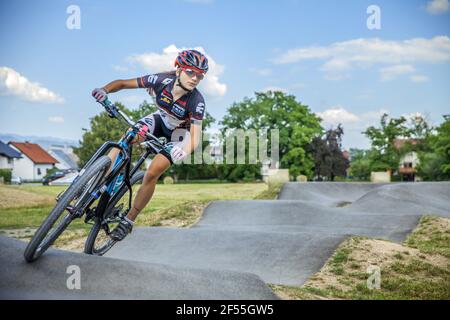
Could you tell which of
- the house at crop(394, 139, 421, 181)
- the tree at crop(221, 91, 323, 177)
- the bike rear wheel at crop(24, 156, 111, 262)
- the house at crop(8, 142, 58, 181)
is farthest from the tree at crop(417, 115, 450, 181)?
the bike rear wheel at crop(24, 156, 111, 262)

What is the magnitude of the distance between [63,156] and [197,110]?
31.0m

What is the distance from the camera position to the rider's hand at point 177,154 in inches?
232

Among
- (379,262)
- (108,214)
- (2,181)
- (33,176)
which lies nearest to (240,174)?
(33,176)

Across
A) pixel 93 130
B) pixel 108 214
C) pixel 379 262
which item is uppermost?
pixel 93 130

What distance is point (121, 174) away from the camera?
6.15m

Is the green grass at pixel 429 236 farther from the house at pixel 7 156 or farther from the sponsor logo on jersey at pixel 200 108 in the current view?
the house at pixel 7 156

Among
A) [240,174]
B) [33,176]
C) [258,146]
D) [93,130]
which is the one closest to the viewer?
[93,130]

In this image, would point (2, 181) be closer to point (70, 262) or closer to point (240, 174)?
point (240, 174)

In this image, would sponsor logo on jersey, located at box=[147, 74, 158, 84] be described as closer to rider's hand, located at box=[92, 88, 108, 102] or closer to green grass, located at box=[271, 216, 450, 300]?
rider's hand, located at box=[92, 88, 108, 102]

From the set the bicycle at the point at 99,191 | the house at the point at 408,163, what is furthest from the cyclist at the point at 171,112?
the house at the point at 408,163

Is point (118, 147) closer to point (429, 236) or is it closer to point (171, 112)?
point (171, 112)
